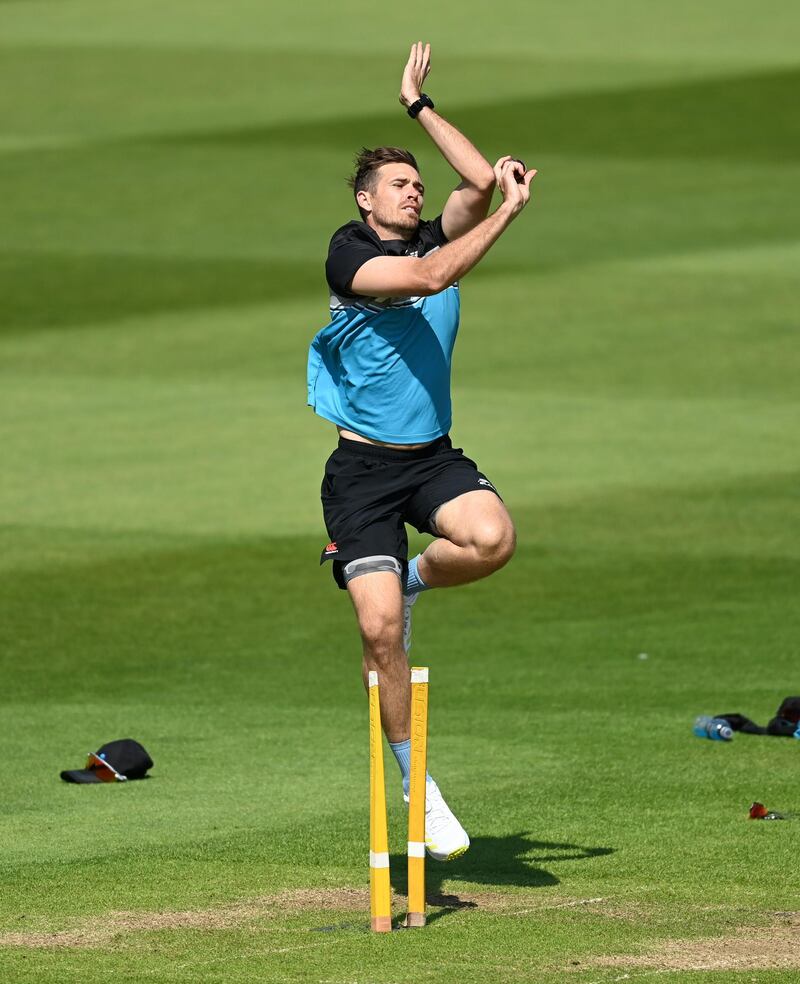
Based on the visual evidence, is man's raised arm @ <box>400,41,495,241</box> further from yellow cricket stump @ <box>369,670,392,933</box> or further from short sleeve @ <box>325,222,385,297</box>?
yellow cricket stump @ <box>369,670,392,933</box>

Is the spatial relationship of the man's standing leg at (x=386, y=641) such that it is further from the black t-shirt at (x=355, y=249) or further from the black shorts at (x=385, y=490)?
the black t-shirt at (x=355, y=249)

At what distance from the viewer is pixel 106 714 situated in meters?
14.8

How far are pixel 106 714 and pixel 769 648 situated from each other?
5153 millimetres

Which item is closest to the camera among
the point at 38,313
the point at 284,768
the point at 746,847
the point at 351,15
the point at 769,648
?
the point at 746,847

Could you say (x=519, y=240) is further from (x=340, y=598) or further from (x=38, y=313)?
(x=340, y=598)

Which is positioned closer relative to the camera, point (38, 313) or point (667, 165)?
point (38, 313)

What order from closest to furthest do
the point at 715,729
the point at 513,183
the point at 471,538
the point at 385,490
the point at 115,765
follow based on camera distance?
1. the point at 513,183
2. the point at 471,538
3. the point at 385,490
4. the point at 115,765
5. the point at 715,729

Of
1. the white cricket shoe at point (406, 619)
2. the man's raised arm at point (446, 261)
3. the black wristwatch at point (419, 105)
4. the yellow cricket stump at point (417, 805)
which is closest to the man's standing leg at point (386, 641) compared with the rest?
the white cricket shoe at point (406, 619)

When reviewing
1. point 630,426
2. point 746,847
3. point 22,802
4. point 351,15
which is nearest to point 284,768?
point 22,802

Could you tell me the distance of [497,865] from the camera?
10344mm

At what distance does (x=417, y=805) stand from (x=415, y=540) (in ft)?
40.6

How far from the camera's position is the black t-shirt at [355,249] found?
10023mm

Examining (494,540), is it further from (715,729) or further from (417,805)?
(715,729)

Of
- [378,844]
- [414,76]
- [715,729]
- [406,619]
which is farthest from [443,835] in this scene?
[715,729]
